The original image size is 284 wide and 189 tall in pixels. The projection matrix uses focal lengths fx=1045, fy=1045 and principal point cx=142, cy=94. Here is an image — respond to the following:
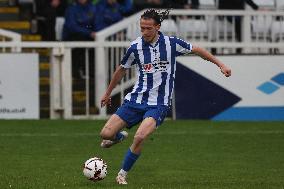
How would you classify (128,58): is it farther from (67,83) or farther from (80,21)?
(80,21)

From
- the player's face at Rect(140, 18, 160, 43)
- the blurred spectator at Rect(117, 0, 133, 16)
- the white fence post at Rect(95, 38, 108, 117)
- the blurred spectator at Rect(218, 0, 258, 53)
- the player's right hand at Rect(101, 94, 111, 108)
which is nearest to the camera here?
the player's face at Rect(140, 18, 160, 43)

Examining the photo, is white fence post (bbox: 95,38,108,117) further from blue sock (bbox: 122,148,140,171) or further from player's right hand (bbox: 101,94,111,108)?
blue sock (bbox: 122,148,140,171)

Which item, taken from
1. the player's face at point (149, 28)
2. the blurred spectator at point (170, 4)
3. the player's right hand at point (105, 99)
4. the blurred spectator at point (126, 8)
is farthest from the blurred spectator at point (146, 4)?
the player's face at point (149, 28)

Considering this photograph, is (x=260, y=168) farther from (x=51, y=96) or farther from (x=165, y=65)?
(x=51, y=96)

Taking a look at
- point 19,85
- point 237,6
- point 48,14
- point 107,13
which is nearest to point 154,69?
point 19,85

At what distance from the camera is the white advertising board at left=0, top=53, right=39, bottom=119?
2038cm

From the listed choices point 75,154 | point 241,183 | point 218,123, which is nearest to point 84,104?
point 218,123

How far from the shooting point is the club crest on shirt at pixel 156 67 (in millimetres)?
12258

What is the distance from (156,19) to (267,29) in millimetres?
11222

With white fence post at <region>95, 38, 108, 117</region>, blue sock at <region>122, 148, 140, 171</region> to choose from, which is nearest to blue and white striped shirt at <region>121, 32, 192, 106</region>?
blue sock at <region>122, 148, 140, 171</region>

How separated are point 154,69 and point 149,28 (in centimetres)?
53

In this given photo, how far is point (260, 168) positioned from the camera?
44.5 feet

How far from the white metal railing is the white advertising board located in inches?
22.9

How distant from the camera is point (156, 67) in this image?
1227 cm
